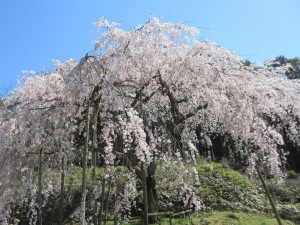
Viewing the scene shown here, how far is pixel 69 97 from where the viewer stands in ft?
14.8

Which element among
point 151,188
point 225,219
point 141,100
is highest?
point 141,100

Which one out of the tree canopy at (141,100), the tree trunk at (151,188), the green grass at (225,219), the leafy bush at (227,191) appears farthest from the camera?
the leafy bush at (227,191)

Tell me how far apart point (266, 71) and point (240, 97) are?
41.0 inches

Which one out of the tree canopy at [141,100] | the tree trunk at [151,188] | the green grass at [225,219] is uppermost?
the tree canopy at [141,100]

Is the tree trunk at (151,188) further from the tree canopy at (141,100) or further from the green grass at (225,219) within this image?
the green grass at (225,219)

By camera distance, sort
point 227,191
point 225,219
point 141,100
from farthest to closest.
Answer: point 227,191 → point 225,219 → point 141,100

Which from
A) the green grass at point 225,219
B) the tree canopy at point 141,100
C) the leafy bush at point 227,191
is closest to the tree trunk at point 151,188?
the tree canopy at point 141,100

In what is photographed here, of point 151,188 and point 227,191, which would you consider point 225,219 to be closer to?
point 227,191

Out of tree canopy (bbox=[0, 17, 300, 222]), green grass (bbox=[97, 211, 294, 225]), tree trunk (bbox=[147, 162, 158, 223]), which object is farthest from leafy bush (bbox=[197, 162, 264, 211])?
tree canopy (bbox=[0, 17, 300, 222])

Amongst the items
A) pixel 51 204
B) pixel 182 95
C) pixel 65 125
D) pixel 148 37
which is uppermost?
pixel 148 37

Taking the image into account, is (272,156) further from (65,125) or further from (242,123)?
(65,125)

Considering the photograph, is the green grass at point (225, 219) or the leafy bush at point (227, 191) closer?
the green grass at point (225, 219)

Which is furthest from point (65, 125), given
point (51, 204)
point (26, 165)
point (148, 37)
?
point (51, 204)

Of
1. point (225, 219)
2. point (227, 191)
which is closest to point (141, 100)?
Result: point (225, 219)
